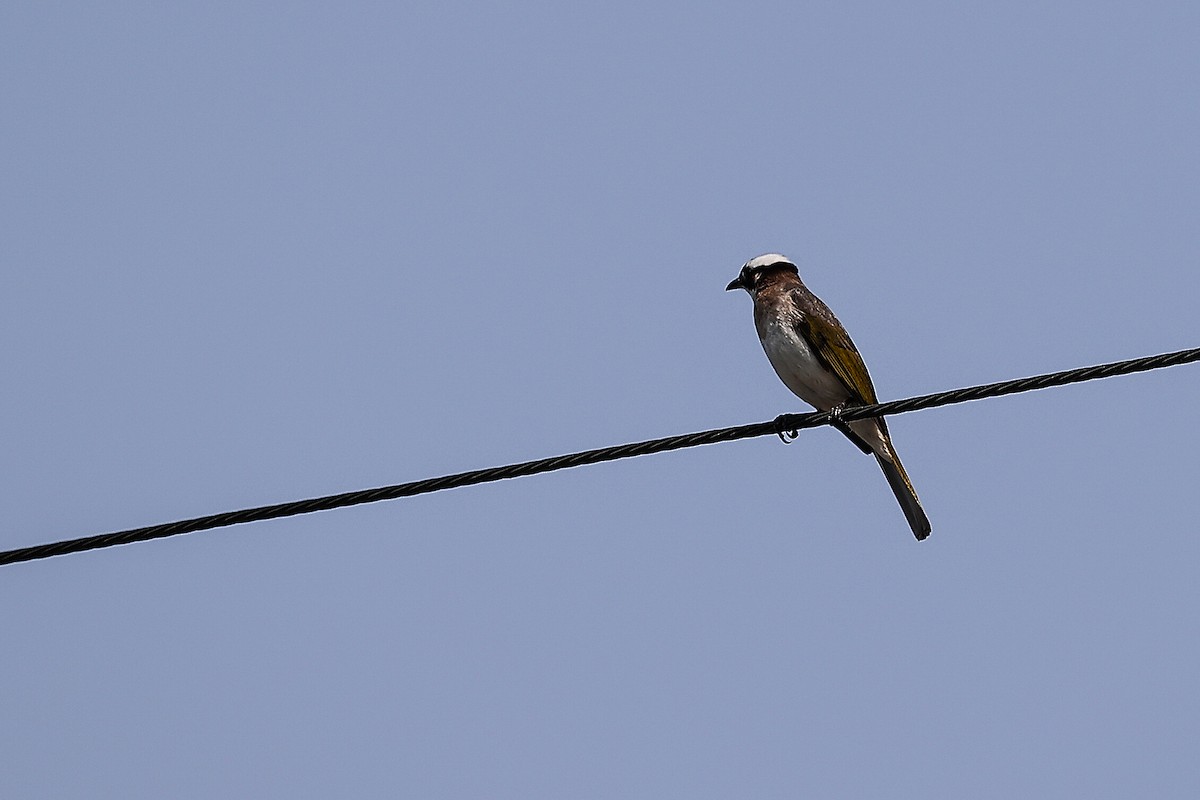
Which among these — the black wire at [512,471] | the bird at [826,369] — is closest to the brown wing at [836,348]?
the bird at [826,369]

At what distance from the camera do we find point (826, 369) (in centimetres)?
998

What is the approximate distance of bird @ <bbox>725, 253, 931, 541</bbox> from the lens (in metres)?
9.94

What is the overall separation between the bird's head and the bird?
44 centimetres

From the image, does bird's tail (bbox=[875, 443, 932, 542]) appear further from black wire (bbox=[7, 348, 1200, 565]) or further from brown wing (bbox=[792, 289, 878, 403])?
black wire (bbox=[7, 348, 1200, 565])

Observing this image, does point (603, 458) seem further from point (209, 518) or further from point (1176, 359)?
point (1176, 359)

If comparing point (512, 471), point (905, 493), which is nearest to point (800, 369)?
point (905, 493)

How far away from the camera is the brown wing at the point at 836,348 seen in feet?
32.7

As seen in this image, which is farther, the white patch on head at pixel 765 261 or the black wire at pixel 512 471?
the white patch on head at pixel 765 261

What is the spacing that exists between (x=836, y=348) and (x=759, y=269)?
40.8 inches

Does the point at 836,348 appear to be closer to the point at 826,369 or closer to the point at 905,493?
the point at 826,369

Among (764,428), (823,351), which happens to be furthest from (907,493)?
(764,428)

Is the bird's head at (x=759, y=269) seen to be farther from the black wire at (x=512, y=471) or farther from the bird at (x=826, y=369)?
the black wire at (x=512, y=471)

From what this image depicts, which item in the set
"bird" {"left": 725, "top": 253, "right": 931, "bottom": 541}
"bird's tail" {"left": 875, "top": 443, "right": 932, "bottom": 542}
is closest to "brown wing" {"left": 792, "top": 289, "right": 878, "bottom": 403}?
"bird" {"left": 725, "top": 253, "right": 931, "bottom": 541}

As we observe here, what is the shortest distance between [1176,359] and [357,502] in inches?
123
